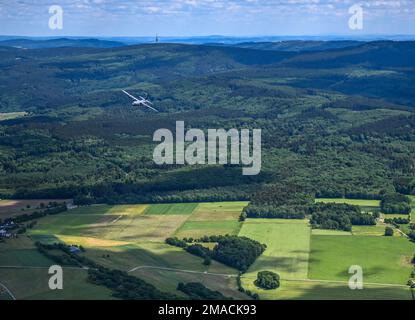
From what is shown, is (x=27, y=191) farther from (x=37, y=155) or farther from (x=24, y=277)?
(x=24, y=277)

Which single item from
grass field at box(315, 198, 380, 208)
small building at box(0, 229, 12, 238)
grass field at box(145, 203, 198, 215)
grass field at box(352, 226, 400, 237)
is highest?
small building at box(0, 229, 12, 238)

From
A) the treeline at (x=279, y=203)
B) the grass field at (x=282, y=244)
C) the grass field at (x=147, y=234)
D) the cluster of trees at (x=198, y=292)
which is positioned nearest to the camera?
the cluster of trees at (x=198, y=292)

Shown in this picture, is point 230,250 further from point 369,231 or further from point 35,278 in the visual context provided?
point 35,278

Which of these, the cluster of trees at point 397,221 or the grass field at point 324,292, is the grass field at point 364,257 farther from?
the cluster of trees at point 397,221

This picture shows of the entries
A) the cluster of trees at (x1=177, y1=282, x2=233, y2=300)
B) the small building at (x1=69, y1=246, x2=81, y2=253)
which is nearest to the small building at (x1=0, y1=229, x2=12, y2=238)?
the small building at (x1=69, y1=246, x2=81, y2=253)

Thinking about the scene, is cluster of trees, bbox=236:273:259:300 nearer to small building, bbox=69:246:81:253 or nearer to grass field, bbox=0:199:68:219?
small building, bbox=69:246:81:253

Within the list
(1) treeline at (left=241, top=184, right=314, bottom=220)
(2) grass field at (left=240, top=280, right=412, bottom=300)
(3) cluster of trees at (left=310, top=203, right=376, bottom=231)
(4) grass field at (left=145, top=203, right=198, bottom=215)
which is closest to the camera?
(2) grass field at (left=240, top=280, right=412, bottom=300)

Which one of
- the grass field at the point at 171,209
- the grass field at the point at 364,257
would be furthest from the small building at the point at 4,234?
the grass field at the point at 364,257
